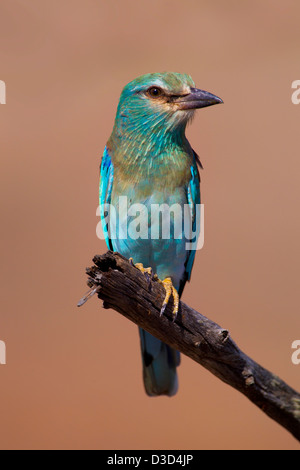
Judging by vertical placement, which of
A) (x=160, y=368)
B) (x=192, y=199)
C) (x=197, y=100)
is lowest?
(x=160, y=368)

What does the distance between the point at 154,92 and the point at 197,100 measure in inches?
6.7

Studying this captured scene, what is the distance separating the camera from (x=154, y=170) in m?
1.95

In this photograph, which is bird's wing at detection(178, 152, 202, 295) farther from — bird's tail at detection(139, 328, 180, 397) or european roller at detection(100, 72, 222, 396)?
bird's tail at detection(139, 328, 180, 397)

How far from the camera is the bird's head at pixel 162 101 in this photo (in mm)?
1940

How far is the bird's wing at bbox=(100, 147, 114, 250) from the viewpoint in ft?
6.76

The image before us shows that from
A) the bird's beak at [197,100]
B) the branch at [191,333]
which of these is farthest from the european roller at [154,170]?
the branch at [191,333]

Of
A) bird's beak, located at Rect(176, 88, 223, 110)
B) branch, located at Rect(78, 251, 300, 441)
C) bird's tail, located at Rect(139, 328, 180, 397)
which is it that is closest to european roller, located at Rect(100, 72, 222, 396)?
bird's beak, located at Rect(176, 88, 223, 110)

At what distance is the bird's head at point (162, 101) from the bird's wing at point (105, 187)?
15 centimetres

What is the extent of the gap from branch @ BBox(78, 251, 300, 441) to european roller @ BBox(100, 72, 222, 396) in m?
0.24

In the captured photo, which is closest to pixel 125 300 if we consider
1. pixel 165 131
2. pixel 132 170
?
pixel 132 170

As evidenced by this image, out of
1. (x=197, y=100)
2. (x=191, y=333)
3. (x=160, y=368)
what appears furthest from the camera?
(x=160, y=368)

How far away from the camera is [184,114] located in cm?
196

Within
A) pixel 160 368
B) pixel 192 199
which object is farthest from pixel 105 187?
pixel 160 368

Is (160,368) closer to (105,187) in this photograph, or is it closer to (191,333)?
(191,333)
